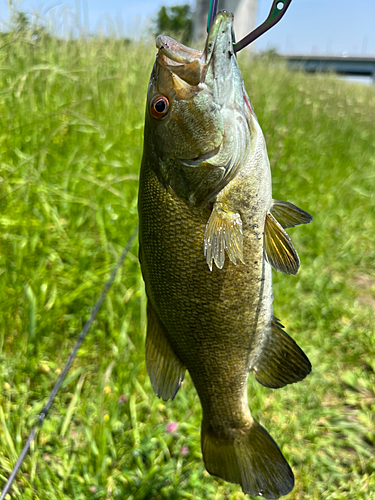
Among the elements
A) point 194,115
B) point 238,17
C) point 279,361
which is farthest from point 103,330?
point 238,17

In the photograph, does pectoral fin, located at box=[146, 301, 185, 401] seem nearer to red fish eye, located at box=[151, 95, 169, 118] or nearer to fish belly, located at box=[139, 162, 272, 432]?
fish belly, located at box=[139, 162, 272, 432]

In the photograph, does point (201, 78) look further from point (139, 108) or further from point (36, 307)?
point (139, 108)

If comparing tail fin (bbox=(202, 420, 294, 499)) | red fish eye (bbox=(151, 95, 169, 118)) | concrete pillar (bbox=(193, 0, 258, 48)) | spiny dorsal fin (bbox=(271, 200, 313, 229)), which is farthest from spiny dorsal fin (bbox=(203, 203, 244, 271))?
concrete pillar (bbox=(193, 0, 258, 48))

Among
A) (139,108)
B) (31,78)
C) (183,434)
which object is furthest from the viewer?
(139,108)

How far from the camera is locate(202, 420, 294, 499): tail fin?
1159 mm

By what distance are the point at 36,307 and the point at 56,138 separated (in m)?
1.21

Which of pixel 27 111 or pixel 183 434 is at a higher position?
pixel 27 111

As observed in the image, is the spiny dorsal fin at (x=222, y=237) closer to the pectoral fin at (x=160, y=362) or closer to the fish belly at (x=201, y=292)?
the fish belly at (x=201, y=292)

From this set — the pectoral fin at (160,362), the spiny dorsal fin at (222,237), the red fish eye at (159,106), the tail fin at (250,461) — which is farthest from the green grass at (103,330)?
the spiny dorsal fin at (222,237)

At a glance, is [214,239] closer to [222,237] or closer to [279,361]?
[222,237]

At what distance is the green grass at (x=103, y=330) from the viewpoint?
5.86ft

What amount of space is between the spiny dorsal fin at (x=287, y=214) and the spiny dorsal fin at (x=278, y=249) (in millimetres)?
61

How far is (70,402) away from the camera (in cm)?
202

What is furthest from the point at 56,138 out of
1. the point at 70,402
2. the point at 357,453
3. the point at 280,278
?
the point at 357,453
